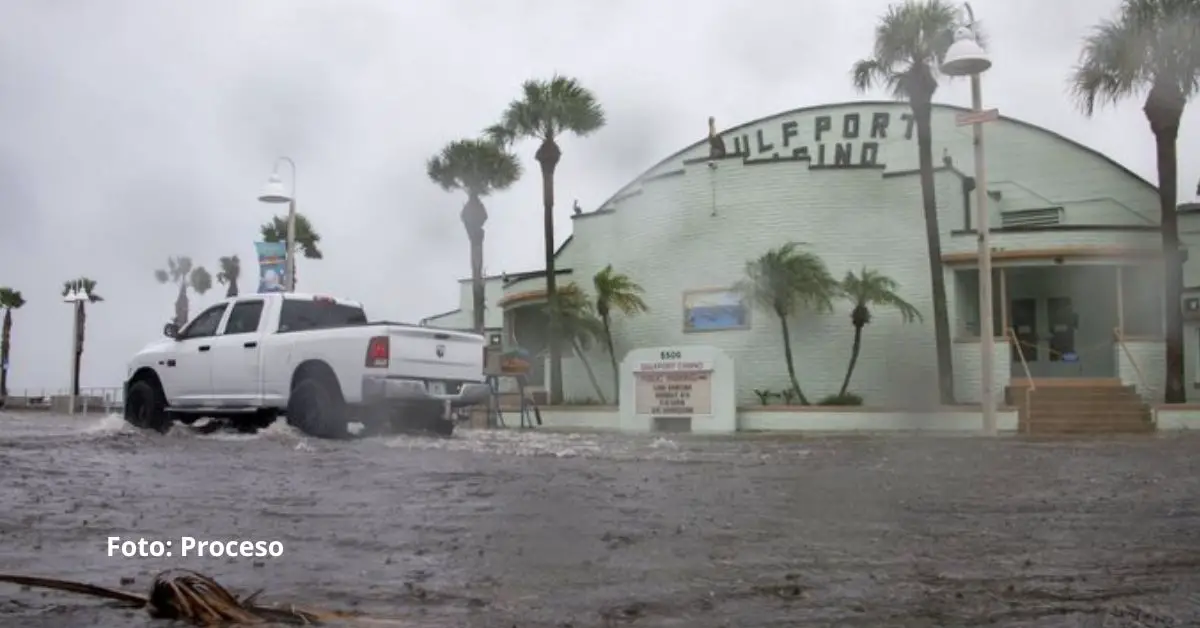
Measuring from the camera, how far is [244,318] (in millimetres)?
8680

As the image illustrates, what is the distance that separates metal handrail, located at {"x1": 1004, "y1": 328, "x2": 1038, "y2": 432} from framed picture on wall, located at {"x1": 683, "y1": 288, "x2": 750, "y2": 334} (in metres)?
5.45

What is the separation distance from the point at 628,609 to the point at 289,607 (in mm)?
775

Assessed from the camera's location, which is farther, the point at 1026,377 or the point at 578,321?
the point at 1026,377

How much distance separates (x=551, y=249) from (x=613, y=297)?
72cm

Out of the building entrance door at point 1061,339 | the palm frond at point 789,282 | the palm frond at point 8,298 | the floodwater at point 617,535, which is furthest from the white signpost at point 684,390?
the palm frond at point 8,298

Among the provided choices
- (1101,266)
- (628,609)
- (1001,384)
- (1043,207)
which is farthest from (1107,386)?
(628,609)

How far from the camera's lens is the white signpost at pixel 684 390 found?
12273 millimetres

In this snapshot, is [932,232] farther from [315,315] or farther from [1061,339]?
[315,315]

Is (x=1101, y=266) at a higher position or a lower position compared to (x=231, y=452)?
higher

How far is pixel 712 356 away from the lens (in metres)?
12.2

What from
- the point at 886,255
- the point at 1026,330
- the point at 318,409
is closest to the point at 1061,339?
the point at 1026,330

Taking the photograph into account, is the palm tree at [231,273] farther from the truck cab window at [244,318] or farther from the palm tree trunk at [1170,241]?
the palm tree trunk at [1170,241]

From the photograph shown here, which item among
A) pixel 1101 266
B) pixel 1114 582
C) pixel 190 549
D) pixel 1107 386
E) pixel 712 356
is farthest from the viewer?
pixel 1107 386

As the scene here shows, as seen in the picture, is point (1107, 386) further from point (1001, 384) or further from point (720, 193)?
point (720, 193)
